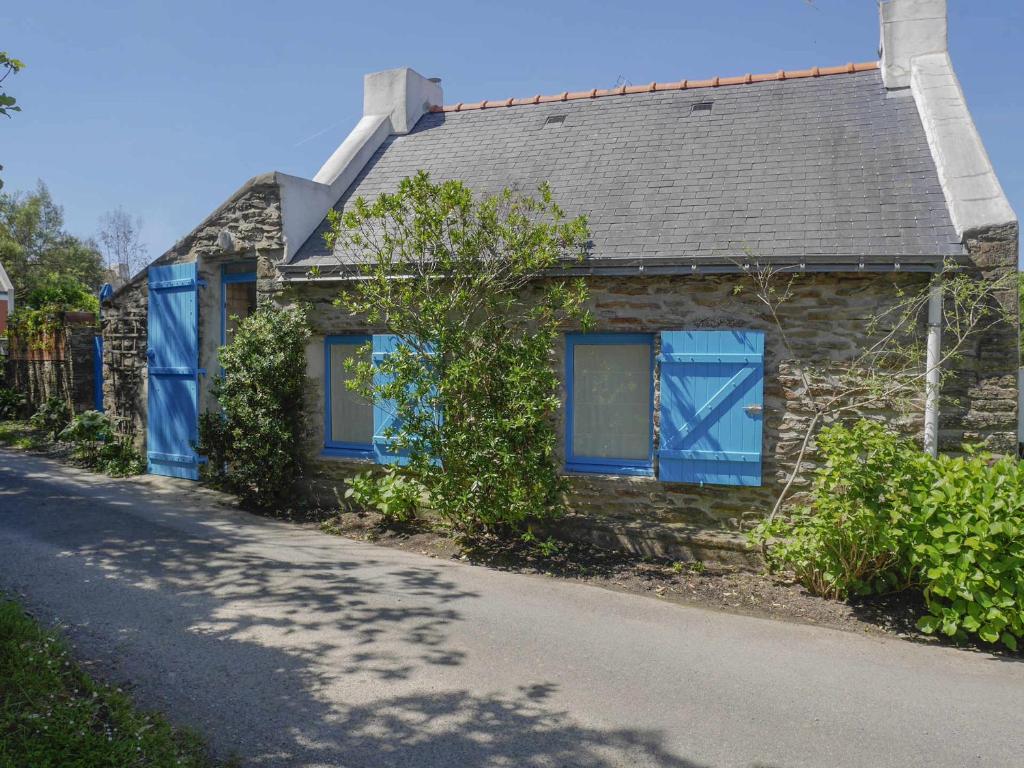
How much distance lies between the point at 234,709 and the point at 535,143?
7.40 m

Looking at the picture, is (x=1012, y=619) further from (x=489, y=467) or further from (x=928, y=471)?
(x=489, y=467)

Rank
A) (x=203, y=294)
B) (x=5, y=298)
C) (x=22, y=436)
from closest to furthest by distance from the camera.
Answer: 1. (x=203, y=294)
2. (x=22, y=436)
3. (x=5, y=298)

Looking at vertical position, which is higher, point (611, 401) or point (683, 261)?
point (683, 261)

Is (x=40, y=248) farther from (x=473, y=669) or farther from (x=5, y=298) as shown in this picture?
(x=473, y=669)

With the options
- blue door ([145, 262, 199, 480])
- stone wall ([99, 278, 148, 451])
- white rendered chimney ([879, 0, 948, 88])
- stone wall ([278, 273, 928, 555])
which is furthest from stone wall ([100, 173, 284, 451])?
white rendered chimney ([879, 0, 948, 88])

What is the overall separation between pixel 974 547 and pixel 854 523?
807 mm

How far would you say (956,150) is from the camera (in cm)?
698

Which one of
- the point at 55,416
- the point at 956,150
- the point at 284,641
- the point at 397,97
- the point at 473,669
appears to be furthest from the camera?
the point at 55,416

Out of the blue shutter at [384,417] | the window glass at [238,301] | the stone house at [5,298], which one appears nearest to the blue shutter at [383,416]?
the blue shutter at [384,417]

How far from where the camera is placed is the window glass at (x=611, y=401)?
7234 millimetres

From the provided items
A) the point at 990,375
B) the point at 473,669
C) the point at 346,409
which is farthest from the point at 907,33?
the point at 473,669

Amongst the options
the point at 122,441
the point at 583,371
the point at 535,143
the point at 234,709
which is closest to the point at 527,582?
the point at 583,371

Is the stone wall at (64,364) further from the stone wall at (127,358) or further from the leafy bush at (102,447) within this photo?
the stone wall at (127,358)

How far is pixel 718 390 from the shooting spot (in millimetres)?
6719
